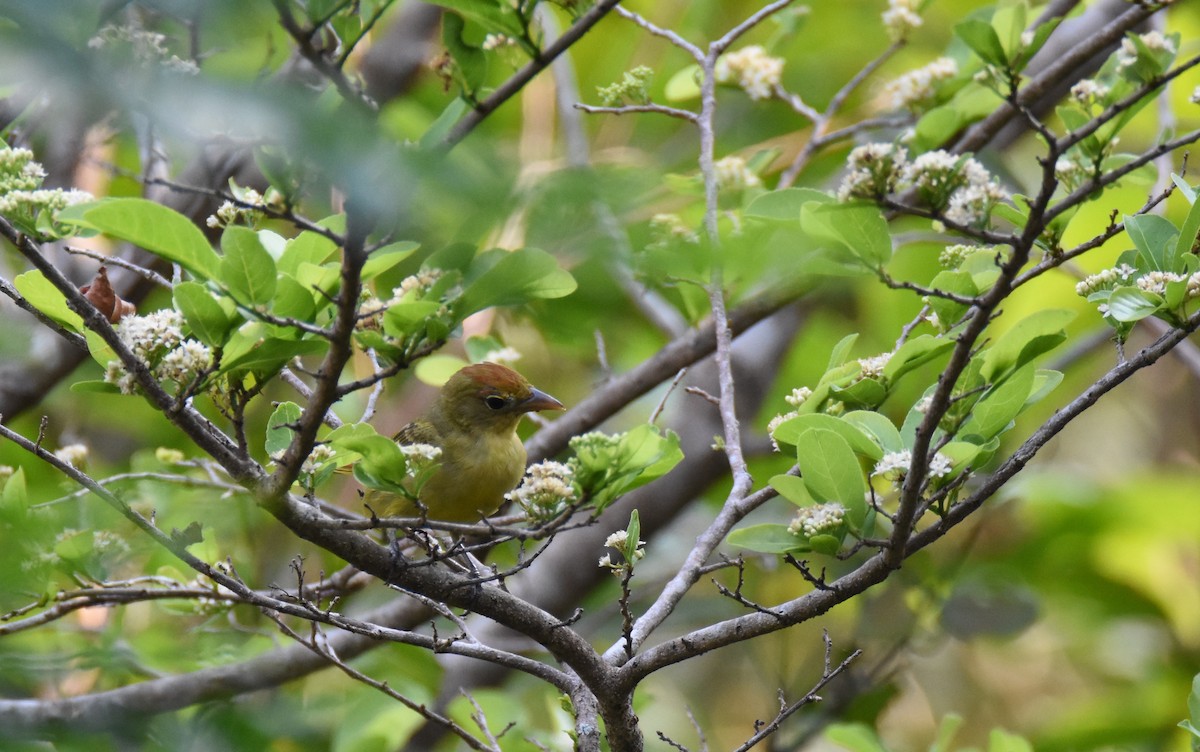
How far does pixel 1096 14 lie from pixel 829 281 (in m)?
3.22

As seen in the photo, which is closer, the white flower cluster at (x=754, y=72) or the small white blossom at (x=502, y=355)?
the small white blossom at (x=502, y=355)

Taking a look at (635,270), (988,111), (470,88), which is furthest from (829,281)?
(635,270)

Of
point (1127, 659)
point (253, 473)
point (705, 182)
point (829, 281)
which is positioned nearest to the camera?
point (253, 473)

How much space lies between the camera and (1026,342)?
6.75ft

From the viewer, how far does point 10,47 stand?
29.9 inches

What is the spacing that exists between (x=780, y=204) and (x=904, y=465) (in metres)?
0.53

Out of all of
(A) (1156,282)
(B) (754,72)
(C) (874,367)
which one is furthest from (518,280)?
(B) (754,72)

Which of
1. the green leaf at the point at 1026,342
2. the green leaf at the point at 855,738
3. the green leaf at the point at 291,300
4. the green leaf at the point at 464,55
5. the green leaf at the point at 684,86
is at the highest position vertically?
the green leaf at the point at 684,86

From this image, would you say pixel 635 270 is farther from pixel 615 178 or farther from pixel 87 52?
pixel 87 52

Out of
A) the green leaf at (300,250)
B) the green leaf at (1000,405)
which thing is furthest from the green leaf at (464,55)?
the green leaf at (1000,405)

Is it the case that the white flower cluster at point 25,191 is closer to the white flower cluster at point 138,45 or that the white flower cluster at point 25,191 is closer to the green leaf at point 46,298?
the green leaf at point 46,298

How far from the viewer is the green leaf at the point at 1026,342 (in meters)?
2.00

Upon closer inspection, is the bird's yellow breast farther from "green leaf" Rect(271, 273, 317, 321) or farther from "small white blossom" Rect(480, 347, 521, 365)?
"green leaf" Rect(271, 273, 317, 321)

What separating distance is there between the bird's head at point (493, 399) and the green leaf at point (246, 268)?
2.24m
